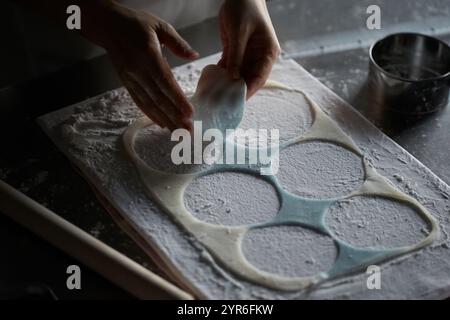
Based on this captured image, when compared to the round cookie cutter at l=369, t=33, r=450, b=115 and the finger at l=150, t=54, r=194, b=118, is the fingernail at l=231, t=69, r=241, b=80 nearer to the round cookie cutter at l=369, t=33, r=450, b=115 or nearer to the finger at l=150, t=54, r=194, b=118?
the finger at l=150, t=54, r=194, b=118

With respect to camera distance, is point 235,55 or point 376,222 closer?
point 376,222

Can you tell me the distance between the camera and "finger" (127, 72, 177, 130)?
1071 millimetres

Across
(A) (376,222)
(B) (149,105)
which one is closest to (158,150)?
(B) (149,105)

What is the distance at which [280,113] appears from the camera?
1.21 meters

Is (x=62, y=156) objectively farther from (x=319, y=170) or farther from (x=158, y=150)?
(x=319, y=170)

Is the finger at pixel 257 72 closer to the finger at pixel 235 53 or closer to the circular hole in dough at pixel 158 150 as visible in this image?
the finger at pixel 235 53

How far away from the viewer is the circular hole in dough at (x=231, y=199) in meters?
1.01

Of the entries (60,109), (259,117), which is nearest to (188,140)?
(259,117)

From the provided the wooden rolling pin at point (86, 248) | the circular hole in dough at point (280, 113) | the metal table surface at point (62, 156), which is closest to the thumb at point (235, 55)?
the circular hole in dough at point (280, 113)

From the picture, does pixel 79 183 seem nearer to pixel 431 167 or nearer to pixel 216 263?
pixel 216 263

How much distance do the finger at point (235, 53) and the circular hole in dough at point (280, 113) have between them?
108 mm

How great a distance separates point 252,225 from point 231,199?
64 millimetres

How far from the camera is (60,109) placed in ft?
4.00
